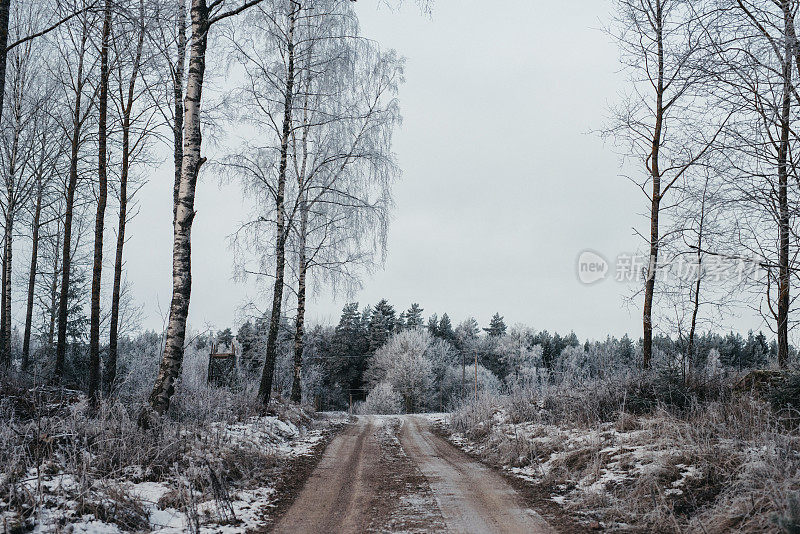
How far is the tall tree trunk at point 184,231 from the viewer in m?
7.09

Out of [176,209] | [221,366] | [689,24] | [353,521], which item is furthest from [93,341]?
[689,24]

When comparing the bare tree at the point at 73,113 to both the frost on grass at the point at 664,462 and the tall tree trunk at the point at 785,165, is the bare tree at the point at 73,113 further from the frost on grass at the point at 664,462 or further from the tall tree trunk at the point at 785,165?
the tall tree trunk at the point at 785,165

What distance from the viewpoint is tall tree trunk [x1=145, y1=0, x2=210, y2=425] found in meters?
7.09

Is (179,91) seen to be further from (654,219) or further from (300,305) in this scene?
(654,219)

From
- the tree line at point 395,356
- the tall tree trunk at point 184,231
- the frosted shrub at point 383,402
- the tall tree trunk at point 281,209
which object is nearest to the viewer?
the tall tree trunk at point 184,231

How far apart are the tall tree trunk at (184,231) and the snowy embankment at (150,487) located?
91 cm

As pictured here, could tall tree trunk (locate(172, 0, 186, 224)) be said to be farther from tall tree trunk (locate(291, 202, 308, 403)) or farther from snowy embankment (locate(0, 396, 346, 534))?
tall tree trunk (locate(291, 202, 308, 403))

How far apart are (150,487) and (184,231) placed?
3.79 metres

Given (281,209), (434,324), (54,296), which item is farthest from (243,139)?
(434,324)

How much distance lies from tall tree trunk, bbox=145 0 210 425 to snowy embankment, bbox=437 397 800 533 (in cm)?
555

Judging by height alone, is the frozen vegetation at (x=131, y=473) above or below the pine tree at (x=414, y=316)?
below

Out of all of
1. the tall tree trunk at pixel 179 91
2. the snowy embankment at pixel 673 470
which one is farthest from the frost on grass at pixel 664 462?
the tall tree trunk at pixel 179 91

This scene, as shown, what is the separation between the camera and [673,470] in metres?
5.14

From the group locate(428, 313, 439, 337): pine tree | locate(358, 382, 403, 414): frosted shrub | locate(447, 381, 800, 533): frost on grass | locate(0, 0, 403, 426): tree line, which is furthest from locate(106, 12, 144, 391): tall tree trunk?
locate(428, 313, 439, 337): pine tree
